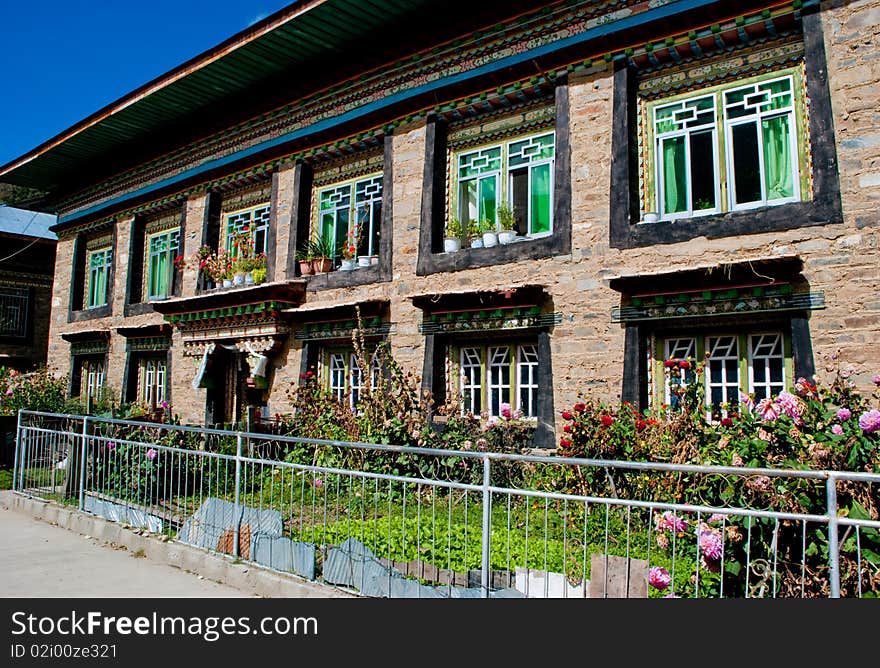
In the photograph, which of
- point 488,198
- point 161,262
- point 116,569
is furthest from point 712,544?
point 161,262

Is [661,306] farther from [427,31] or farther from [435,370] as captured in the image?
[427,31]

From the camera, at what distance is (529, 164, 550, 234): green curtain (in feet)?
32.8

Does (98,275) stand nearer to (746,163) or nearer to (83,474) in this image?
(83,474)

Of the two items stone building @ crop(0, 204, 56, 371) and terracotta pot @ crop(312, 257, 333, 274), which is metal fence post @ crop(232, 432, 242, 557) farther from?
stone building @ crop(0, 204, 56, 371)

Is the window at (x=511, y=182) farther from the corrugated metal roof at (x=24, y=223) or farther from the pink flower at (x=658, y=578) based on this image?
the corrugated metal roof at (x=24, y=223)

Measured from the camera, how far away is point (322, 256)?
40.7 feet

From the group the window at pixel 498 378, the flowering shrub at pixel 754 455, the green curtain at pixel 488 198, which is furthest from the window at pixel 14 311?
the flowering shrub at pixel 754 455

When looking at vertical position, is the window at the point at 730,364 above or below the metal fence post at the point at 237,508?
above

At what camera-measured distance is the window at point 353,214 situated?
12.0 m

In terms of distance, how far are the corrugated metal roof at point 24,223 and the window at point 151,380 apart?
9220 millimetres

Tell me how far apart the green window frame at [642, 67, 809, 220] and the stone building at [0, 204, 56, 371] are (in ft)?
67.0

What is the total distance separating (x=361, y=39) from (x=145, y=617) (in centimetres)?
983

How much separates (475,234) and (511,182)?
0.91 m

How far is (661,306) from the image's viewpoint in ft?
27.6
